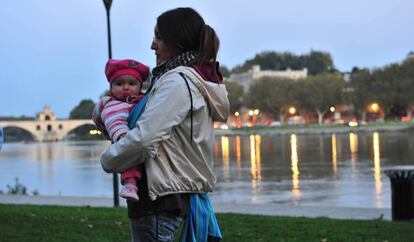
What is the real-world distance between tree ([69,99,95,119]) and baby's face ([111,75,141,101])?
484 ft

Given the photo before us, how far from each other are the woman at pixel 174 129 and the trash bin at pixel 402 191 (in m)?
7.27

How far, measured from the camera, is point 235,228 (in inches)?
340

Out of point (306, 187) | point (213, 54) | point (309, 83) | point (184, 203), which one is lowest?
point (306, 187)

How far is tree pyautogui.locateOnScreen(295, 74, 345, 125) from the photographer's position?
318 feet

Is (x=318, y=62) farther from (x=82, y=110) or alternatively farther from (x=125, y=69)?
(x=125, y=69)

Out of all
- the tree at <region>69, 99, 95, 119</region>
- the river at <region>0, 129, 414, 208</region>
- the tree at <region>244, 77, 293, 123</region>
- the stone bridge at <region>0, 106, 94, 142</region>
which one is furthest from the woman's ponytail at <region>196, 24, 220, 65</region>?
the tree at <region>69, 99, 95, 119</region>

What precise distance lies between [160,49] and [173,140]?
1.57 feet

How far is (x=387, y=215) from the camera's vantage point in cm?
1070

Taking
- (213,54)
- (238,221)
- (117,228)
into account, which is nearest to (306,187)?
(238,221)

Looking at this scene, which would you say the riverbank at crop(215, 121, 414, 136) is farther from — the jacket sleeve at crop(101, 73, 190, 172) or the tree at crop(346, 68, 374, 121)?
the jacket sleeve at crop(101, 73, 190, 172)

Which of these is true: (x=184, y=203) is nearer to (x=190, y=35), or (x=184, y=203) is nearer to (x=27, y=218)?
(x=190, y=35)

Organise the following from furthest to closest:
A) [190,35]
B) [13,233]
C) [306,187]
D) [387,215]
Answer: [306,187], [387,215], [13,233], [190,35]

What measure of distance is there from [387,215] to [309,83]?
90.4 meters

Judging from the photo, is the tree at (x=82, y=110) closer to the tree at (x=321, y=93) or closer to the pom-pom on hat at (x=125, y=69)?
the tree at (x=321, y=93)
